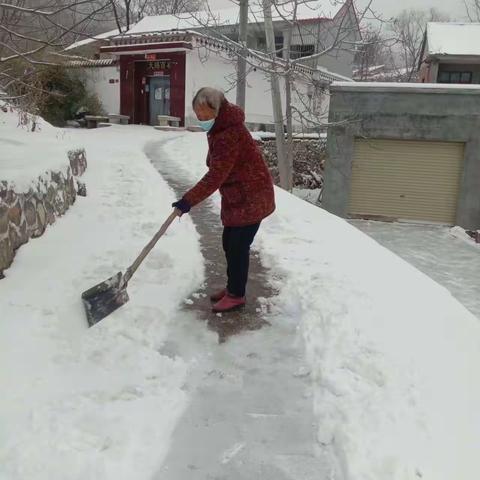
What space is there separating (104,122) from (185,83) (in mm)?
3689

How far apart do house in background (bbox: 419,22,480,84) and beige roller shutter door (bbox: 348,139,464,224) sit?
12.0 metres

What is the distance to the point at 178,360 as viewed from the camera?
3.17 metres

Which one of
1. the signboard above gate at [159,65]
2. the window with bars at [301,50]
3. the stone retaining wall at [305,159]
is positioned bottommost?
the stone retaining wall at [305,159]

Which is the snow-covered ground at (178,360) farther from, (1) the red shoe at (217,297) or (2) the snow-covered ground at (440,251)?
(2) the snow-covered ground at (440,251)

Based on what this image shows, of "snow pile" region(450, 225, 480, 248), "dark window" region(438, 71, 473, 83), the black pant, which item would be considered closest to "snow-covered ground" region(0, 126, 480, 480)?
the black pant

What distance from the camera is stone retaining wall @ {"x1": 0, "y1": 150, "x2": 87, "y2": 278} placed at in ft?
13.2

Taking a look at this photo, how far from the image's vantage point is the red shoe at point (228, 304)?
384cm

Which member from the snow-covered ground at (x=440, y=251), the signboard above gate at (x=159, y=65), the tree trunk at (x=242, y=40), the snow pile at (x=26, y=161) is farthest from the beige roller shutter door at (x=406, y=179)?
the snow pile at (x=26, y=161)

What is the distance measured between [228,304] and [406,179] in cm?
1373

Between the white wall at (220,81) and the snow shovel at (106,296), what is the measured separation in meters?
17.0

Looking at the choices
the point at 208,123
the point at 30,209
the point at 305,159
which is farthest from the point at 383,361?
the point at 305,159

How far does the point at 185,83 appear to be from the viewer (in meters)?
21.8

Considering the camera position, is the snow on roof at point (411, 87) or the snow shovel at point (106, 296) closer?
the snow shovel at point (106, 296)

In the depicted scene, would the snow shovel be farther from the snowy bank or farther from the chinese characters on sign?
the chinese characters on sign
